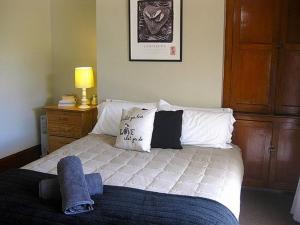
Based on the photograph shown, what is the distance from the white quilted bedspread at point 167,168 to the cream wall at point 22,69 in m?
1.36

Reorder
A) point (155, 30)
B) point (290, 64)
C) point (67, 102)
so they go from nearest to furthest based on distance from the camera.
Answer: point (290, 64) → point (155, 30) → point (67, 102)

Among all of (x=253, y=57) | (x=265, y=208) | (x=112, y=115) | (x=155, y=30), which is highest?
(x=155, y=30)

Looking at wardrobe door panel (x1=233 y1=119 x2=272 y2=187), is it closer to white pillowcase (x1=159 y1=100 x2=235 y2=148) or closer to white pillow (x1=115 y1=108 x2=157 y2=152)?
white pillowcase (x1=159 y1=100 x2=235 y2=148)

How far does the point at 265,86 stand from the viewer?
10.4 feet

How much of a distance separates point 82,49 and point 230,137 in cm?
220

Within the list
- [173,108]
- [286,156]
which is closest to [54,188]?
[173,108]

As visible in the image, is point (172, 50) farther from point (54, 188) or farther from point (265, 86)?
point (54, 188)

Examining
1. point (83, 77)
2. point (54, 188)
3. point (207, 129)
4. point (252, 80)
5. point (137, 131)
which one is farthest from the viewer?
point (83, 77)

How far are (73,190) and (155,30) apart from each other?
2067 millimetres

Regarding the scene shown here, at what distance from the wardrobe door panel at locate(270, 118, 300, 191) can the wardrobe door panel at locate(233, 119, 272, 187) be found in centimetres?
7

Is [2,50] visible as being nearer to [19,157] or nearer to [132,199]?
[19,157]

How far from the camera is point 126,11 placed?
341 centimetres

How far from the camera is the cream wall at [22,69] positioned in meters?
3.78

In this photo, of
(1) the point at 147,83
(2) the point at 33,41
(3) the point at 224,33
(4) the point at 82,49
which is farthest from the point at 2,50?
(3) the point at 224,33
